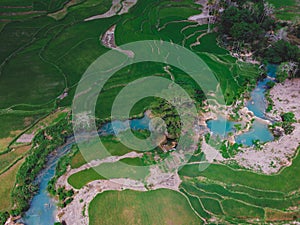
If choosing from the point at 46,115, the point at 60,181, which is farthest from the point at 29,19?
the point at 60,181

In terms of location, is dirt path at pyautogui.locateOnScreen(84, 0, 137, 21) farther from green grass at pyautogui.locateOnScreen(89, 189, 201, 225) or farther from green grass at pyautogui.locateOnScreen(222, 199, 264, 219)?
green grass at pyautogui.locateOnScreen(222, 199, 264, 219)

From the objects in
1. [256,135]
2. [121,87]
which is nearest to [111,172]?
[121,87]

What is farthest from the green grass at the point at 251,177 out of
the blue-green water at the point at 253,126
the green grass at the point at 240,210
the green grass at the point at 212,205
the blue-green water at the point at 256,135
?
the blue-green water at the point at 253,126

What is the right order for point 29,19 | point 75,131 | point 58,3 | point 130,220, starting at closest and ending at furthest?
point 130,220
point 75,131
point 29,19
point 58,3

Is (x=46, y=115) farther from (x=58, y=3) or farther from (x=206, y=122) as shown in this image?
(x=58, y=3)

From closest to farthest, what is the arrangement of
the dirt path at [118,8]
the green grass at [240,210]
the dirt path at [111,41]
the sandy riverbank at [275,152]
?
the green grass at [240,210] < the sandy riverbank at [275,152] < the dirt path at [111,41] < the dirt path at [118,8]

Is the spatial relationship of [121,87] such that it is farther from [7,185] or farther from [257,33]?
[257,33]

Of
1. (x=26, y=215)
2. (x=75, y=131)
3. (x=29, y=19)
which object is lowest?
(x=26, y=215)

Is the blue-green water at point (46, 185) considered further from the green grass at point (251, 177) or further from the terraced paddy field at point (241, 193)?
the terraced paddy field at point (241, 193)

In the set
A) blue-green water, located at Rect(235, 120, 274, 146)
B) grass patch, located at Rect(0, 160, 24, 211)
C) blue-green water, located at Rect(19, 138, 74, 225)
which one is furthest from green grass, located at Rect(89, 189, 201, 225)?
blue-green water, located at Rect(235, 120, 274, 146)
